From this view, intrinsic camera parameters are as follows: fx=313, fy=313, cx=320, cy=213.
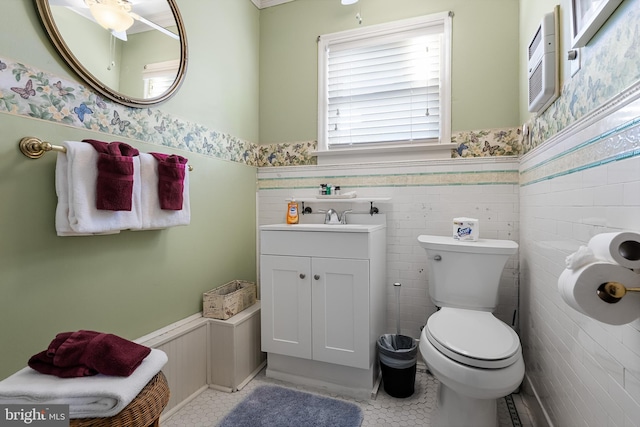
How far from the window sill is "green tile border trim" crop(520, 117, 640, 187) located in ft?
2.31

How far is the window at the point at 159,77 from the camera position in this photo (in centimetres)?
162

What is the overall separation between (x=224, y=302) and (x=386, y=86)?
73.2 inches

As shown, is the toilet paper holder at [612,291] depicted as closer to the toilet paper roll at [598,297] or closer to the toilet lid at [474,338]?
the toilet paper roll at [598,297]

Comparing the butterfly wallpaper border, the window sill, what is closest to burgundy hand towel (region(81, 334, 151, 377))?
the butterfly wallpaper border

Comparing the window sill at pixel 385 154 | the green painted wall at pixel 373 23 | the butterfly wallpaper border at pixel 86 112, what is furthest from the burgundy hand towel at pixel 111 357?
the green painted wall at pixel 373 23

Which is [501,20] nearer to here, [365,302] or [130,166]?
Answer: [365,302]

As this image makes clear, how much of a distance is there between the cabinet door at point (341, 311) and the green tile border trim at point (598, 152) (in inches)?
39.0

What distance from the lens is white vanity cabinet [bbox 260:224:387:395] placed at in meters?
1.79

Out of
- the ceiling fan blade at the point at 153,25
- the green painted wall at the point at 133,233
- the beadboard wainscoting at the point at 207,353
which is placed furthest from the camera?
the beadboard wainscoting at the point at 207,353

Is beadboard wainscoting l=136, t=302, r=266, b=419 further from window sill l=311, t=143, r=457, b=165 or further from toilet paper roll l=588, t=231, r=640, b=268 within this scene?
toilet paper roll l=588, t=231, r=640, b=268

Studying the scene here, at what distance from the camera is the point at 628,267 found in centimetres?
71

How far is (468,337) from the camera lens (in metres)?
1.37

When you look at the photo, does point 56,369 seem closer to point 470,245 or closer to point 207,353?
point 207,353

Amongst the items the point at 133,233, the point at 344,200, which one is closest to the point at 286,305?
the point at 344,200
